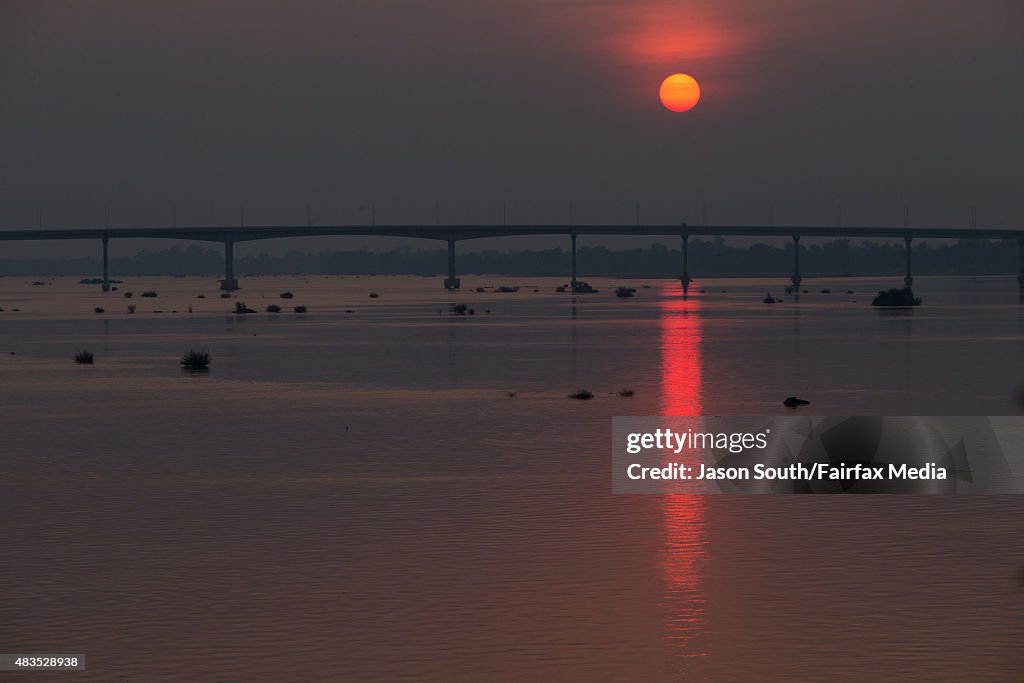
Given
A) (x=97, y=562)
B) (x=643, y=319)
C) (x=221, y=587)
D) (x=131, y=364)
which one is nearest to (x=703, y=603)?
(x=221, y=587)

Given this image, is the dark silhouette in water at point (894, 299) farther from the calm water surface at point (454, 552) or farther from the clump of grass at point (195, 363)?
the calm water surface at point (454, 552)

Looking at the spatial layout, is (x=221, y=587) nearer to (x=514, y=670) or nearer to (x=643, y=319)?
(x=514, y=670)

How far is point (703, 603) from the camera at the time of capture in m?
16.4

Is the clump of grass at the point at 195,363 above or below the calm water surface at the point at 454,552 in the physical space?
above

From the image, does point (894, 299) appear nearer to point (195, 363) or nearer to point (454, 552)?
point (195, 363)

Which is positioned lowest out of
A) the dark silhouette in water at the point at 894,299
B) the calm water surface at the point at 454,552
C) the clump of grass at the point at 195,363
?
the calm water surface at the point at 454,552

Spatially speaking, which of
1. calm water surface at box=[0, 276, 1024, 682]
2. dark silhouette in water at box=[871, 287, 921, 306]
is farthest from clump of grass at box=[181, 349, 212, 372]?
dark silhouette in water at box=[871, 287, 921, 306]

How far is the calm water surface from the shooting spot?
1440cm
